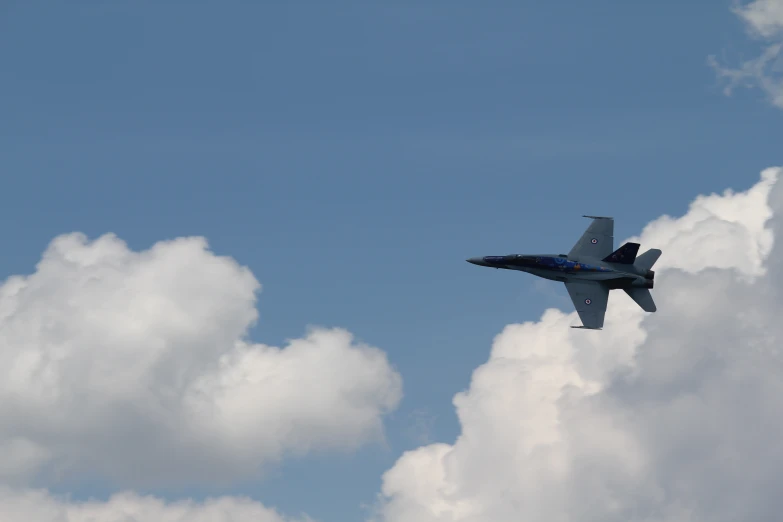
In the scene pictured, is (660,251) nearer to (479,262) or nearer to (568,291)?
(568,291)

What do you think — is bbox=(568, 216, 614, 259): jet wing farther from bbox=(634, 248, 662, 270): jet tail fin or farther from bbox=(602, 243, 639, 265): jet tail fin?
bbox=(634, 248, 662, 270): jet tail fin

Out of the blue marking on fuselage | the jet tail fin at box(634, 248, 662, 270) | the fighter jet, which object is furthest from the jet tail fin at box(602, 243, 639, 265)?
the blue marking on fuselage

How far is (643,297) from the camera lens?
115 meters

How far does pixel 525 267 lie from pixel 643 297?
15.7m

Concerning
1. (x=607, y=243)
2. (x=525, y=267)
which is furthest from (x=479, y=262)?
(x=607, y=243)

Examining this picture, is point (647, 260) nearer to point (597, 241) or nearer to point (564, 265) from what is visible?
point (597, 241)

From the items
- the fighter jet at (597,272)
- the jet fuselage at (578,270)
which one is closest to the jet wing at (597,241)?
the fighter jet at (597,272)

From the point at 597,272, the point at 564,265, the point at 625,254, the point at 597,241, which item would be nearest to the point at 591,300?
the point at 597,272

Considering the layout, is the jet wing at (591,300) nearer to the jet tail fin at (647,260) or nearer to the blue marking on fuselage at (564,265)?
the blue marking on fuselage at (564,265)

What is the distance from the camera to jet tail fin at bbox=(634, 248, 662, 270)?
11562 centimetres

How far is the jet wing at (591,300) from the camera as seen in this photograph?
375ft

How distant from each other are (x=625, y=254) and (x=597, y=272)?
4285 millimetres

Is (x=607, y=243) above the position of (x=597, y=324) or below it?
above

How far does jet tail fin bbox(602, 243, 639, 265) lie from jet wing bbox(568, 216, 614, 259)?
6.63 feet
